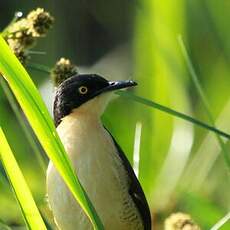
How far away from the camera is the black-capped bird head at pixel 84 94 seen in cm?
361

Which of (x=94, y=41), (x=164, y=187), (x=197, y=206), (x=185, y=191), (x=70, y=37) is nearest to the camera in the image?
(x=197, y=206)

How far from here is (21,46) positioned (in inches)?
126

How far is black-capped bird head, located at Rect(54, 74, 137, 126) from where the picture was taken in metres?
3.61

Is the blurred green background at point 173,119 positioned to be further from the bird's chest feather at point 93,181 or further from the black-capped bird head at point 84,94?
the black-capped bird head at point 84,94

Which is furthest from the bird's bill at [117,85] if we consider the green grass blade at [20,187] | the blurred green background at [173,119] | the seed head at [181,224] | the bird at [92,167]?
the green grass blade at [20,187]

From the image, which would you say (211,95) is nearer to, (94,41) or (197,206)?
(197,206)

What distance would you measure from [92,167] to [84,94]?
32 centimetres

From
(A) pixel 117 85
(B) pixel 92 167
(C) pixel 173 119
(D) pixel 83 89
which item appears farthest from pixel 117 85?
(C) pixel 173 119

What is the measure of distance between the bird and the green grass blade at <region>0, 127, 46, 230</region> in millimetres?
768

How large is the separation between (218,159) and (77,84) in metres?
1.33

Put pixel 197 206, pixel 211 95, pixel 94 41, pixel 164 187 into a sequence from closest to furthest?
1. pixel 197 206
2. pixel 164 187
3. pixel 211 95
4. pixel 94 41

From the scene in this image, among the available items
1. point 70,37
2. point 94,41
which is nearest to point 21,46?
point 70,37

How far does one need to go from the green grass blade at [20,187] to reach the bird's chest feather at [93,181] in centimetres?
77

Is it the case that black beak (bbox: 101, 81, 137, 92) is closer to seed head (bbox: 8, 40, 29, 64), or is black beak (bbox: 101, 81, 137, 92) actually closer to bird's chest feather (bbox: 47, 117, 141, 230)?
bird's chest feather (bbox: 47, 117, 141, 230)
